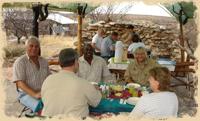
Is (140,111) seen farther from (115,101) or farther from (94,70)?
(94,70)

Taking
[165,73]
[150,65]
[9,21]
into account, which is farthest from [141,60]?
[9,21]

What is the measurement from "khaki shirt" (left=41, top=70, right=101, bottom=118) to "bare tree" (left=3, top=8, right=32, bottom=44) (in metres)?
8.52

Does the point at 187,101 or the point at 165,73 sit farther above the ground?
the point at 165,73

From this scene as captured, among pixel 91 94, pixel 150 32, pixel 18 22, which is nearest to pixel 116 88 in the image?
pixel 91 94

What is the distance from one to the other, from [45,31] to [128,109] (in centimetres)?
979

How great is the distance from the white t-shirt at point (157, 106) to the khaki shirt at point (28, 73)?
5.39ft

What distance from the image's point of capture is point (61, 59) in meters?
3.03

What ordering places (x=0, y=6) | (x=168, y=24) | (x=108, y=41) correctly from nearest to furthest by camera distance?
(x=0, y=6)
(x=108, y=41)
(x=168, y=24)

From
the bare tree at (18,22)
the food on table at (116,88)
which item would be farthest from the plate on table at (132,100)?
the bare tree at (18,22)

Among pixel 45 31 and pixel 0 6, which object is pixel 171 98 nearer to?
pixel 0 6

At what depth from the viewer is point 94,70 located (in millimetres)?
4680

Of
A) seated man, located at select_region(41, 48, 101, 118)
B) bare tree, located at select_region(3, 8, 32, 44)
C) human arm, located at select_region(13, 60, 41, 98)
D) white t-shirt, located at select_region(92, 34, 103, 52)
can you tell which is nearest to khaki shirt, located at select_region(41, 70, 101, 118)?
seated man, located at select_region(41, 48, 101, 118)

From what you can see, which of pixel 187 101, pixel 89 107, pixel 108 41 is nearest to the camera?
pixel 89 107

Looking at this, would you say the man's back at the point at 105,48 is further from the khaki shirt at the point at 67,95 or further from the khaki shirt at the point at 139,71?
the khaki shirt at the point at 67,95
